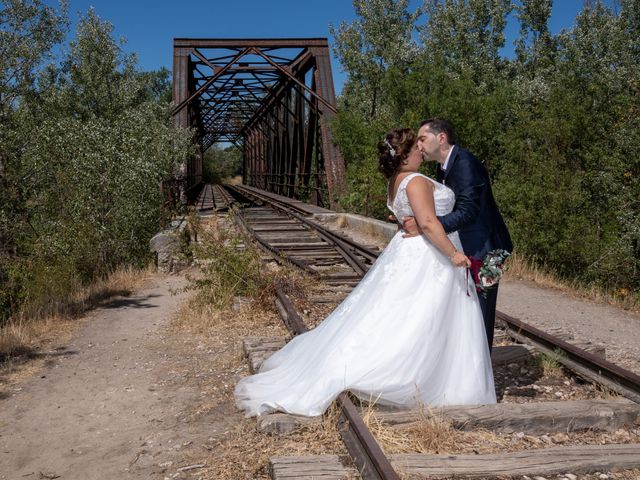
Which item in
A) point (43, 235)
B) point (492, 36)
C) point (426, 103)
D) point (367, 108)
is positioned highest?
point (492, 36)

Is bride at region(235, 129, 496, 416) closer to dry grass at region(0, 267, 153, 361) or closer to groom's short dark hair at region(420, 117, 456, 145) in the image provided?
groom's short dark hair at region(420, 117, 456, 145)

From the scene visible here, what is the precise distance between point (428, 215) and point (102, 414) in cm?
254

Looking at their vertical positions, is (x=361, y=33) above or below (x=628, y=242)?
above

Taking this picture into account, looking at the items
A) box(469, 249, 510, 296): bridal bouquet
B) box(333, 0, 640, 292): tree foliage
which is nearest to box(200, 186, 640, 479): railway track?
box(469, 249, 510, 296): bridal bouquet

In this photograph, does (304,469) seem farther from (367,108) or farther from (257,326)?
(367,108)

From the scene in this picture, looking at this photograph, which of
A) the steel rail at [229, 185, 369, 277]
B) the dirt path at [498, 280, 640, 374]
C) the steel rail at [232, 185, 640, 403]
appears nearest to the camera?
the steel rail at [232, 185, 640, 403]

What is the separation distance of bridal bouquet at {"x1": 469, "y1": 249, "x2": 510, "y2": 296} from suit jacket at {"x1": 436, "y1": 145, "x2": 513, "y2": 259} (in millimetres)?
82

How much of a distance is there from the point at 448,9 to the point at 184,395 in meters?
27.2

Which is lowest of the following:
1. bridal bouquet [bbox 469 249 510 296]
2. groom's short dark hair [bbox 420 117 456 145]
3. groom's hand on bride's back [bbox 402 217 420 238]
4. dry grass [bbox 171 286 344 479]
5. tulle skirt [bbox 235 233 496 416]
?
dry grass [bbox 171 286 344 479]

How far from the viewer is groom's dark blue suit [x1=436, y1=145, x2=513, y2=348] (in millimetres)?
3916

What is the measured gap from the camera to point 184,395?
15.3 ft

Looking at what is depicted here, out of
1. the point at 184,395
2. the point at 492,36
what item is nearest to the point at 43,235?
the point at 184,395

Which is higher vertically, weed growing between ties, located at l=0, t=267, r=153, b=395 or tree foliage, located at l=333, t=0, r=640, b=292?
tree foliage, located at l=333, t=0, r=640, b=292

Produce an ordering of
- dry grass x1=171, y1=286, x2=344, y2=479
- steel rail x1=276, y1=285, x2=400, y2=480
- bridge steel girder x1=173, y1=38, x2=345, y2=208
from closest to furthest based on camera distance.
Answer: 1. steel rail x1=276, y1=285, x2=400, y2=480
2. dry grass x1=171, y1=286, x2=344, y2=479
3. bridge steel girder x1=173, y1=38, x2=345, y2=208
